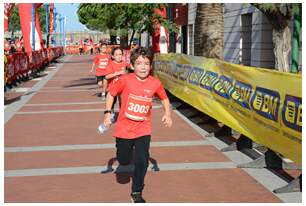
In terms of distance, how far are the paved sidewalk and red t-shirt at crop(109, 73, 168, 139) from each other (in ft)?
2.55

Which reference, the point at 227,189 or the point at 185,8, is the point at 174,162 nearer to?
the point at 227,189

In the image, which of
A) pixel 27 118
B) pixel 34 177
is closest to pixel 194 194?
pixel 34 177

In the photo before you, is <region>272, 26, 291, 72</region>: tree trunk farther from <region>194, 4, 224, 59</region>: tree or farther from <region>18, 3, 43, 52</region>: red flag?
<region>18, 3, 43, 52</region>: red flag

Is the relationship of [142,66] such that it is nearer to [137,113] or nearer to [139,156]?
[137,113]


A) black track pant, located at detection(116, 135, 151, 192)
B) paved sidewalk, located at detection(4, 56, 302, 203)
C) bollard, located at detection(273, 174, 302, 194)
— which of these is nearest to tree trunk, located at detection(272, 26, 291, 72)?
paved sidewalk, located at detection(4, 56, 302, 203)

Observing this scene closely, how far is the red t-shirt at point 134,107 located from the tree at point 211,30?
9.06 m

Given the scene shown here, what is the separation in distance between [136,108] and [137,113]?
6 cm

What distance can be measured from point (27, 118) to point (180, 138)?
4528 millimetres

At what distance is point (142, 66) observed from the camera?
5590 mm

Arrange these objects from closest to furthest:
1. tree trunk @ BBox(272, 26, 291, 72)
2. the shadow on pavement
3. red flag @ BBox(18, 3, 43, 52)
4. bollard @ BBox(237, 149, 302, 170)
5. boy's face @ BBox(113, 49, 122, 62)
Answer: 1. the shadow on pavement
2. bollard @ BBox(237, 149, 302, 170)
3. boy's face @ BBox(113, 49, 122, 62)
4. tree trunk @ BBox(272, 26, 291, 72)
5. red flag @ BBox(18, 3, 43, 52)

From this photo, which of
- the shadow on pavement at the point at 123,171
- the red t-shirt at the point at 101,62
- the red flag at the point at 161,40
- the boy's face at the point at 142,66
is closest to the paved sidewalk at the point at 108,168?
the shadow on pavement at the point at 123,171

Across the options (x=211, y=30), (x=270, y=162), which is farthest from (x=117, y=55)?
(x=270, y=162)

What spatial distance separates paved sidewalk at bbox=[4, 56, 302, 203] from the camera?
588 cm

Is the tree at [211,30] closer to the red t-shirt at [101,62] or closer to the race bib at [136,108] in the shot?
the red t-shirt at [101,62]
